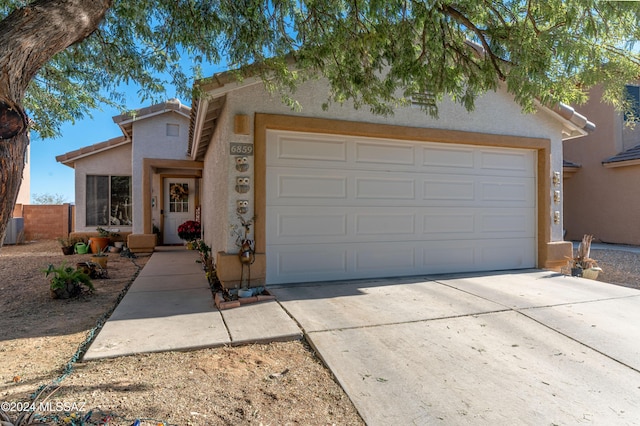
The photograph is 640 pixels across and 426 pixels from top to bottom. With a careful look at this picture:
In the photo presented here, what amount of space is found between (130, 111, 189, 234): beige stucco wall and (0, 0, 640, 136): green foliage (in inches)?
213

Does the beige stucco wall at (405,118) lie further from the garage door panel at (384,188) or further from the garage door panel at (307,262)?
the garage door panel at (384,188)

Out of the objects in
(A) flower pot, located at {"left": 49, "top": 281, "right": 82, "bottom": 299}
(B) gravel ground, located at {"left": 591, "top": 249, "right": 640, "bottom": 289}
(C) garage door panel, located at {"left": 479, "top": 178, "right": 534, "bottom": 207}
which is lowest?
(B) gravel ground, located at {"left": 591, "top": 249, "right": 640, "bottom": 289}

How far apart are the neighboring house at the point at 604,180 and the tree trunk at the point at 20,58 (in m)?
15.1

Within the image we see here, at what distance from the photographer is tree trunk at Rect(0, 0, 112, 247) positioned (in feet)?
6.27

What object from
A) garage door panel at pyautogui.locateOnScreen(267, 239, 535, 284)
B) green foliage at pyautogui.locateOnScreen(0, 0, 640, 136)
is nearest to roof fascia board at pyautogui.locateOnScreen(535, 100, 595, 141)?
garage door panel at pyautogui.locateOnScreen(267, 239, 535, 284)

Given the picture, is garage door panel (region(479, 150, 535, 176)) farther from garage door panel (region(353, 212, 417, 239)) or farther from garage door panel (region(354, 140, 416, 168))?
garage door panel (region(353, 212, 417, 239))

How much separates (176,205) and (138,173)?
2691mm

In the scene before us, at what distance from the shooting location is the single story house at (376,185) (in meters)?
5.39

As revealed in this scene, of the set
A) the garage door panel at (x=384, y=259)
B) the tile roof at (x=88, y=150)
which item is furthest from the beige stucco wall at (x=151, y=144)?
the garage door panel at (x=384, y=259)

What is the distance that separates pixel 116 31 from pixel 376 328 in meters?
4.95

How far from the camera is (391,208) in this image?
6.43 meters

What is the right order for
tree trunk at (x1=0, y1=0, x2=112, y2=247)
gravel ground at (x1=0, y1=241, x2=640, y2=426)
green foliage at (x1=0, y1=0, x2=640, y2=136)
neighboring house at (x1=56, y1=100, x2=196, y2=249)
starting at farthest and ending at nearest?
neighboring house at (x1=56, y1=100, x2=196, y2=249), green foliage at (x1=0, y1=0, x2=640, y2=136), gravel ground at (x1=0, y1=241, x2=640, y2=426), tree trunk at (x1=0, y1=0, x2=112, y2=247)

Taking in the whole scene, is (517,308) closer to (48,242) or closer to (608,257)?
(608,257)

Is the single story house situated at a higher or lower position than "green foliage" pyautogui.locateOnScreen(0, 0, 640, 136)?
lower
